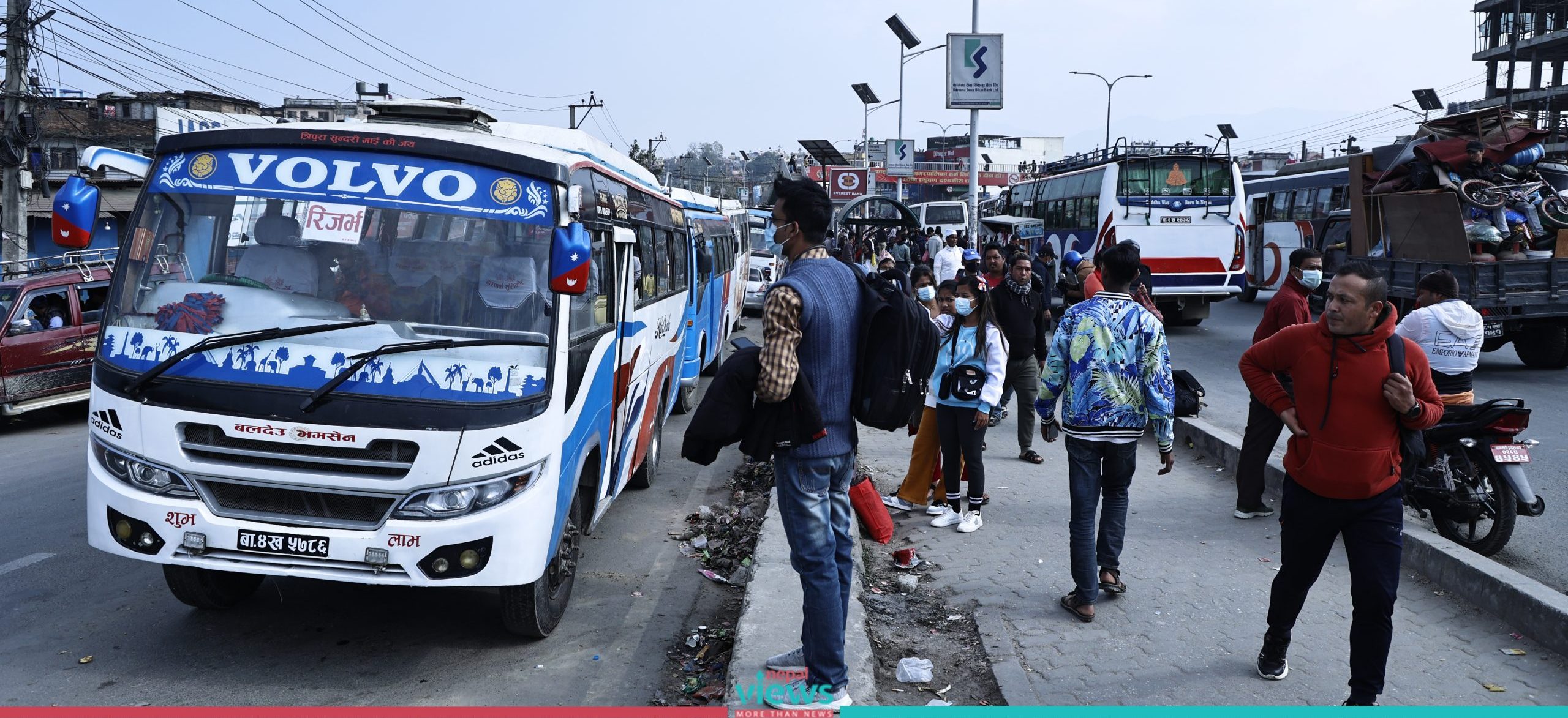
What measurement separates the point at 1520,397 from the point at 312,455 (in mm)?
12031

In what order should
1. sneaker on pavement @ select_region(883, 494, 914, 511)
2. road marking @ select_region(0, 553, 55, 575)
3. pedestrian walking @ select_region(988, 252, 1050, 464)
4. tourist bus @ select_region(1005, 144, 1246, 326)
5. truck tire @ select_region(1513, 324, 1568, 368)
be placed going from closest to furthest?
1. road marking @ select_region(0, 553, 55, 575)
2. sneaker on pavement @ select_region(883, 494, 914, 511)
3. pedestrian walking @ select_region(988, 252, 1050, 464)
4. truck tire @ select_region(1513, 324, 1568, 368)
5. tourist bus @ select_region(1005, 144, 1246, 326)

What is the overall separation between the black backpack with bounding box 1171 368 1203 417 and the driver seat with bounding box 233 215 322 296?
478cm

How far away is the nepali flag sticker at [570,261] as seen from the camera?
14.9 ft

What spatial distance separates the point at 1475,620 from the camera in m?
5.24

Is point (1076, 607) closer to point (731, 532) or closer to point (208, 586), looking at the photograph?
point (731, 532)

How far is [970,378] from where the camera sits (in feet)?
21.8

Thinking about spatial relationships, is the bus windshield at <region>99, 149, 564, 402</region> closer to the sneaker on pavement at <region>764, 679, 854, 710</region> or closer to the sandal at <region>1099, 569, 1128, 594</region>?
the sneaker on pavement at <region>764, 679, 854, 710</region>

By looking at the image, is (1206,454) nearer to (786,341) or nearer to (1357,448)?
(1357,448)

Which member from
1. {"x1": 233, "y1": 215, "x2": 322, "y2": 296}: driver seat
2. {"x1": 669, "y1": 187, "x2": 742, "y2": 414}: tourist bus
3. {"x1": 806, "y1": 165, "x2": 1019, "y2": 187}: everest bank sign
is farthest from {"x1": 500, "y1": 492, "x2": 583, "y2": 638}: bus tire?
{"x1": 806, "y1": 165, "x2": 1019, "y2": 187}: everest bank sign

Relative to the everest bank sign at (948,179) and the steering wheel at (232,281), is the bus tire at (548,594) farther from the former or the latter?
the everest bank sign at (948,179)

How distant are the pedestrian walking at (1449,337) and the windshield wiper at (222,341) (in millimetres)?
5932

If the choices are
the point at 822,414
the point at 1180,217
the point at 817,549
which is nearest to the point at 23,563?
the point at 817,549

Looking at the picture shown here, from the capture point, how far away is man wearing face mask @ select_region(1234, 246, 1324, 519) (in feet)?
22.5

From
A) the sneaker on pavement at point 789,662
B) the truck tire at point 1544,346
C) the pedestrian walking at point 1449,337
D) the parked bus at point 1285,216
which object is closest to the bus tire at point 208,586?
the sneaker on pavement at point 789,662
